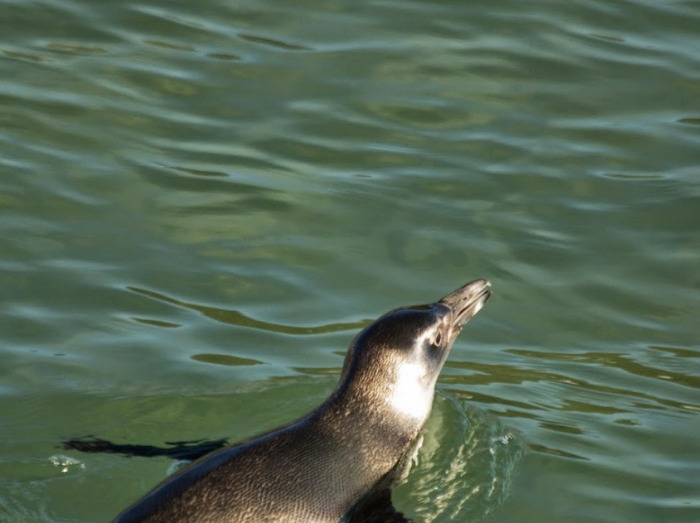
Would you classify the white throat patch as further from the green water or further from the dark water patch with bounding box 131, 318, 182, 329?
the dark water patch with bounding box 131, 318, 182, 329

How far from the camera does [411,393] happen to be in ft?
24.3

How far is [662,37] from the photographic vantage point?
13.1 m

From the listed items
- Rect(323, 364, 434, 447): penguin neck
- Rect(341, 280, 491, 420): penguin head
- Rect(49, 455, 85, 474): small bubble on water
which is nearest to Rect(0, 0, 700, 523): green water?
Result: Rect(49, 455, 85, 474): small bubble on water

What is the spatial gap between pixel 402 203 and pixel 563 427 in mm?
2835

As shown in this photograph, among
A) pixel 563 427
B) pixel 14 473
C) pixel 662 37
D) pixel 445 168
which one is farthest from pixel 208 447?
pixel 662 37

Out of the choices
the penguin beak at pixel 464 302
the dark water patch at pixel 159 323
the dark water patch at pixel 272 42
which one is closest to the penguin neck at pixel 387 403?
the penguin beak at pixel 464 302

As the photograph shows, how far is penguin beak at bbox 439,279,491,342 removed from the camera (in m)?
7.89

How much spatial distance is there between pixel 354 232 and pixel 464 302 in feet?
6.67

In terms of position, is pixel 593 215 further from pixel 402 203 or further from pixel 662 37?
pixel 662 37

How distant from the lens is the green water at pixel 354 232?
25.0ft

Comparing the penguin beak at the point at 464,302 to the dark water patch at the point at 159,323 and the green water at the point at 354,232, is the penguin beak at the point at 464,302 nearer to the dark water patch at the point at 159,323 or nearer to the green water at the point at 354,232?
the green water at the point at 354,232

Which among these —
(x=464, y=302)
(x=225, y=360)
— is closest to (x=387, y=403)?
(x=464, y=302)

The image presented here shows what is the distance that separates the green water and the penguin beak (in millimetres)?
502

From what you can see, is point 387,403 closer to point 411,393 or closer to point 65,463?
point 411,393
